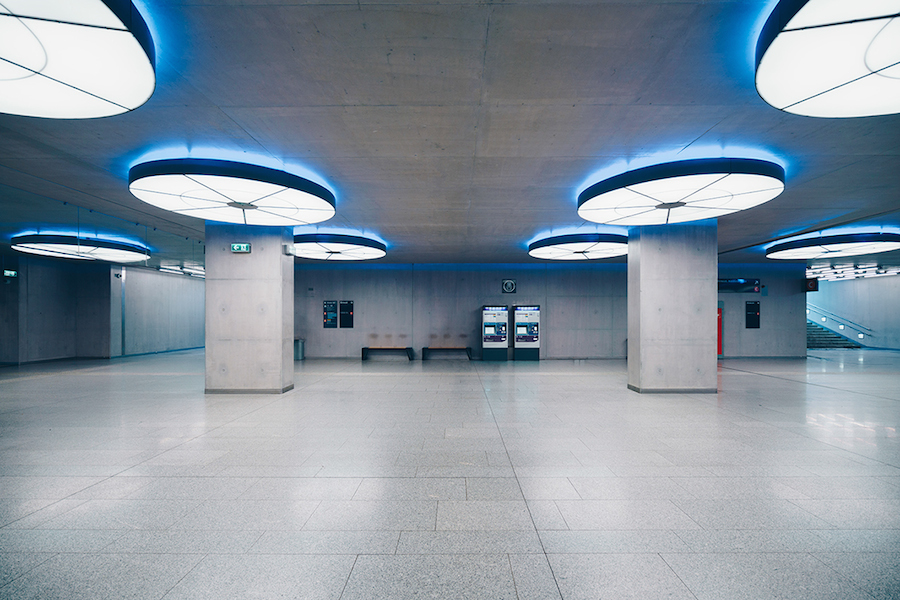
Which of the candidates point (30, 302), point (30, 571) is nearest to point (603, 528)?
point (30, 571)

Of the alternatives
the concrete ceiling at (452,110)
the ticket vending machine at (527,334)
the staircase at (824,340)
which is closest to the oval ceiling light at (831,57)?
the concrete ceiling at (452,110)

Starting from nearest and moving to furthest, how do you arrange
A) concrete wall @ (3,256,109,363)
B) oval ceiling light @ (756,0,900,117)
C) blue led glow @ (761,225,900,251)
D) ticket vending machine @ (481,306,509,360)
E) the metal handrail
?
1. oval ceiling light @ (756,0,900,117)
2. blue led glow @ (761,225,900,251)
3. concrete wall @ (3,256,109,363)
4. ticket vending machine @ (481,306,509,360)
5. the metal handrail

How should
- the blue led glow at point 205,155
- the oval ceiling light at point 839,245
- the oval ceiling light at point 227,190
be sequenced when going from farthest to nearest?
the oval ceiling light at point 839,245 < the oval ceiling light at point 227,190 < the blue led glow at point 205,155

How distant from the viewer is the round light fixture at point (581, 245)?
13.2 m

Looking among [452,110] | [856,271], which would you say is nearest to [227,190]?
[452,110]

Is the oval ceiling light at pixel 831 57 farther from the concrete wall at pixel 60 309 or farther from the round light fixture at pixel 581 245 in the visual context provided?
the concrete wall at pixel 60 309

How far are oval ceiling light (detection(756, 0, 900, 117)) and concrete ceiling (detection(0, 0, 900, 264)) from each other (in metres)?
0.41

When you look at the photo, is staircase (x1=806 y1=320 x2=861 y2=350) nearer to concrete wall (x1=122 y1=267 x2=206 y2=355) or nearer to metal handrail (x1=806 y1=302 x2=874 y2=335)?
metal handrail (x1=806 y1=302 x2=874 y2=335)

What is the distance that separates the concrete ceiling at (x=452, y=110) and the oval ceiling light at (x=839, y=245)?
4.40 meters

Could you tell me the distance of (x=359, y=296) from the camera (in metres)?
20.5

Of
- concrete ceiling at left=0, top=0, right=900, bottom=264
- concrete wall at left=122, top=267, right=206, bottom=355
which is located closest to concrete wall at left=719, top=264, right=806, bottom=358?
concrete ceiling at left=0, top=0, right=900, bottom=264

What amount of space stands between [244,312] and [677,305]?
11.0 metres

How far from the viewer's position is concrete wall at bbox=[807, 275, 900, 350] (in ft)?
80.1

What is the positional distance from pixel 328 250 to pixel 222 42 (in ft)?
33.5
